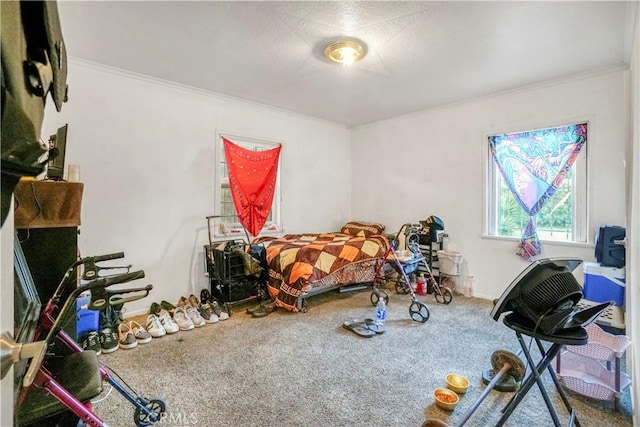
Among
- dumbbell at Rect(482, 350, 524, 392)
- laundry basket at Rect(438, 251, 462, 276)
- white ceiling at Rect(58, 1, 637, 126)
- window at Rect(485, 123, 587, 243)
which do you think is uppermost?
white ceiling at Rect(58, 1, 637, 126)

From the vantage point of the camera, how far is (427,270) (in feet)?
12.6

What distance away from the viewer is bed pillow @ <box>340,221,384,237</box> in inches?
195

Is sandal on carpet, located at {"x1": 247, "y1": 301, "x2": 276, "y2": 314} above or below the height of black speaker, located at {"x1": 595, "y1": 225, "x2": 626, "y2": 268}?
below

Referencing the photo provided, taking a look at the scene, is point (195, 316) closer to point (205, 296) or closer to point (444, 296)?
point (205, 296)

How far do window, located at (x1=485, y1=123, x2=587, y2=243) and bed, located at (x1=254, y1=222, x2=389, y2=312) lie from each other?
155cm

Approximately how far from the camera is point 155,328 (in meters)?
2.81

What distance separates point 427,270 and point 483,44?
8.29 ft

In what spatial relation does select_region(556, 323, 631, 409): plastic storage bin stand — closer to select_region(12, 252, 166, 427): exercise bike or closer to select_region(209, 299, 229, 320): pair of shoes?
select_region(12, 252, 166, 427): exercise bike

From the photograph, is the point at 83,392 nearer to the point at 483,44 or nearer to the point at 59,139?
the point at 59,139

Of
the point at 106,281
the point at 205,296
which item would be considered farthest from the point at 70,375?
the point at 205,296

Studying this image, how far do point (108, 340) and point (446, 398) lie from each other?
2653mm

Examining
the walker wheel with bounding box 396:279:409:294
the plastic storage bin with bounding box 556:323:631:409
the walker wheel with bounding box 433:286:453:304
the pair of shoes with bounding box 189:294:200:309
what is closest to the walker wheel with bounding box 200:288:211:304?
the pair of shoes with bounding box 189:294:200:309

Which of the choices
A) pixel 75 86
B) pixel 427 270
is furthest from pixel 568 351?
pixel 75 86

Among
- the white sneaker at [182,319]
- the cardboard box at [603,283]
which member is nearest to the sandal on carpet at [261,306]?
the white sneaker at [182,319]
